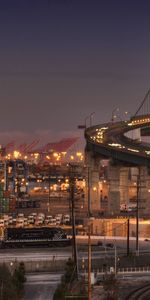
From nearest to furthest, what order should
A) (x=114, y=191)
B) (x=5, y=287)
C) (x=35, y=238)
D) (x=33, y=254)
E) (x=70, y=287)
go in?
(x=5, y=287) < (x=70, y=287) < (x=33, y=254) < (x=35, y=238) < (x=114, y=191)

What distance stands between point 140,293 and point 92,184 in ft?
163

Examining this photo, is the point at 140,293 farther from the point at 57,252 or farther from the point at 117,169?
the point at 117,169

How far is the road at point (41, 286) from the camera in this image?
30.3 meters

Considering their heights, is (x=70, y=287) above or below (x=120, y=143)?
below

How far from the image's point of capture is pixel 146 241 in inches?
1918

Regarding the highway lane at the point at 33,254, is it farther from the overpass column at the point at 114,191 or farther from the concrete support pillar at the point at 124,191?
the concrete support pillar at the point at 124,191

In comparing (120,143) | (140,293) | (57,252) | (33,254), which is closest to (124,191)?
(120,143)

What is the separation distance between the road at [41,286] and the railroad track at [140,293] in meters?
3.67

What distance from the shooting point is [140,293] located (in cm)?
2905

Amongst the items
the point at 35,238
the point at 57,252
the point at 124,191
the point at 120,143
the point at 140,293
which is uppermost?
the point at 120,143

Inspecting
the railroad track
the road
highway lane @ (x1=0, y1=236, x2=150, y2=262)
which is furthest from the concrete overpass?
the railroad track

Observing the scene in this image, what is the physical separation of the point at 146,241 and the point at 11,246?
10502mm

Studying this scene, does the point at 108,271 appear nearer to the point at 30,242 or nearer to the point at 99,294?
the point at 99,294

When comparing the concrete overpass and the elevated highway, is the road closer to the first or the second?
the concrete overpass
